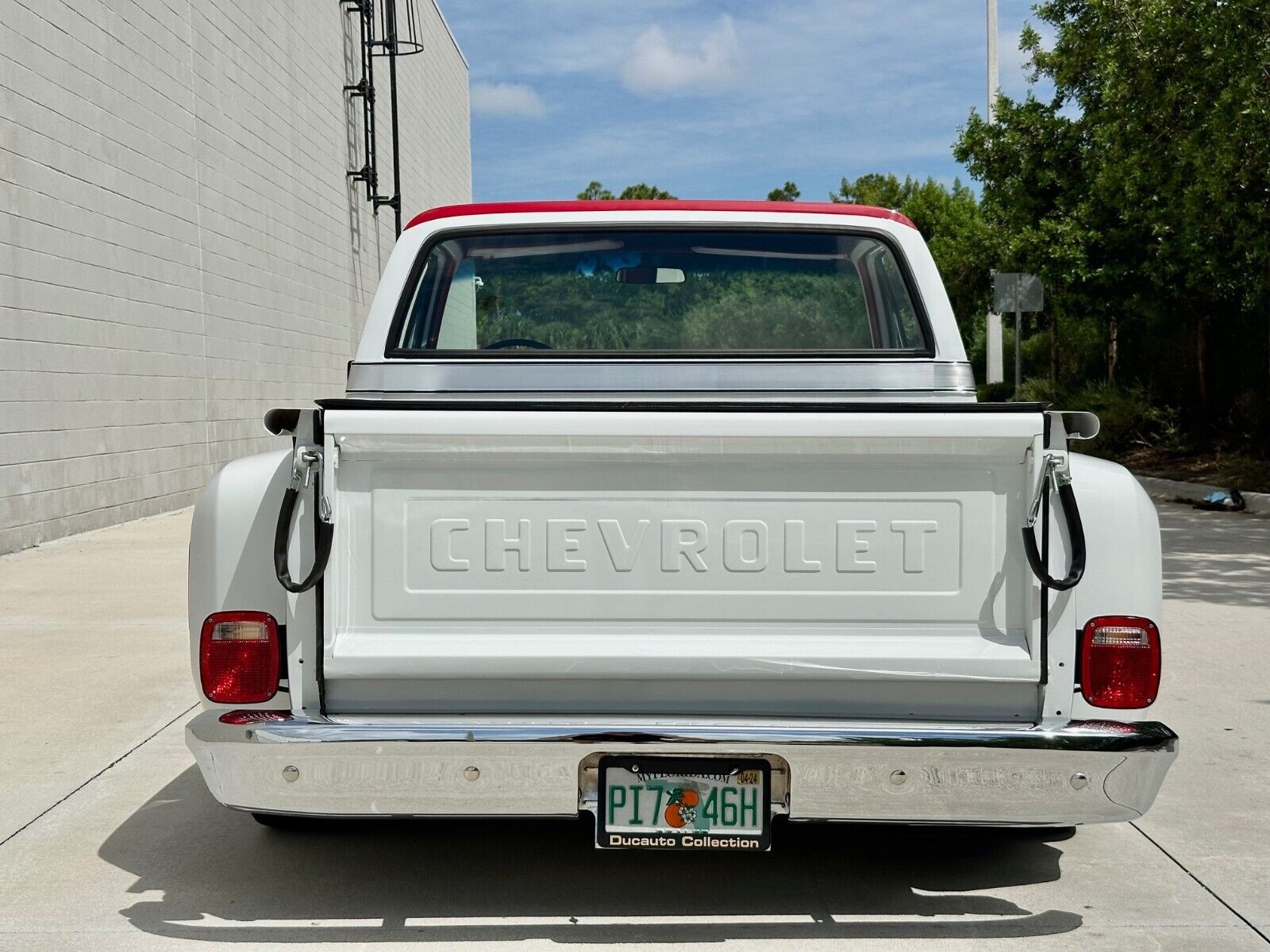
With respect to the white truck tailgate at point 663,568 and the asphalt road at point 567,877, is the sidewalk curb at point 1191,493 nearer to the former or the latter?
the asphalt road at point 567,877

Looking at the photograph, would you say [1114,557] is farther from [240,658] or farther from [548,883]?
[240,658]

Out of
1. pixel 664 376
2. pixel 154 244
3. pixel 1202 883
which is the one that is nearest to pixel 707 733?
pixel 1202 883

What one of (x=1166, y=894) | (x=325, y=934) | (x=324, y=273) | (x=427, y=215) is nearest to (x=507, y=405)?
(x=325, y=934)

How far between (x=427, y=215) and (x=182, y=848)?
2.24m

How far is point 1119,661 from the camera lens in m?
→ 3.38

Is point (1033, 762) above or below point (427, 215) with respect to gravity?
below

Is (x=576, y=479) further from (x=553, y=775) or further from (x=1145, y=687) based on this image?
(x=1145, y=687)

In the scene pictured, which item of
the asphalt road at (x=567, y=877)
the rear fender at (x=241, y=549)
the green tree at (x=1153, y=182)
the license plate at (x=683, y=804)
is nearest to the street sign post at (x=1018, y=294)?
the green tree at (x=1153, y=182)

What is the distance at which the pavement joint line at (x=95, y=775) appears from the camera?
456cm

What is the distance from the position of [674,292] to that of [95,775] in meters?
2.65

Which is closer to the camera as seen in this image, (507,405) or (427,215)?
(507,405)

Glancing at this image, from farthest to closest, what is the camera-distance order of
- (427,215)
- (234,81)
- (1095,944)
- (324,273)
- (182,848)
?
(324,273) → (234,81) → (427,215) → (182,848) → (1095,944)

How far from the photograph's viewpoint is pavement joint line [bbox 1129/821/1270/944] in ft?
12.1

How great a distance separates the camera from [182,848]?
4.35 meters
